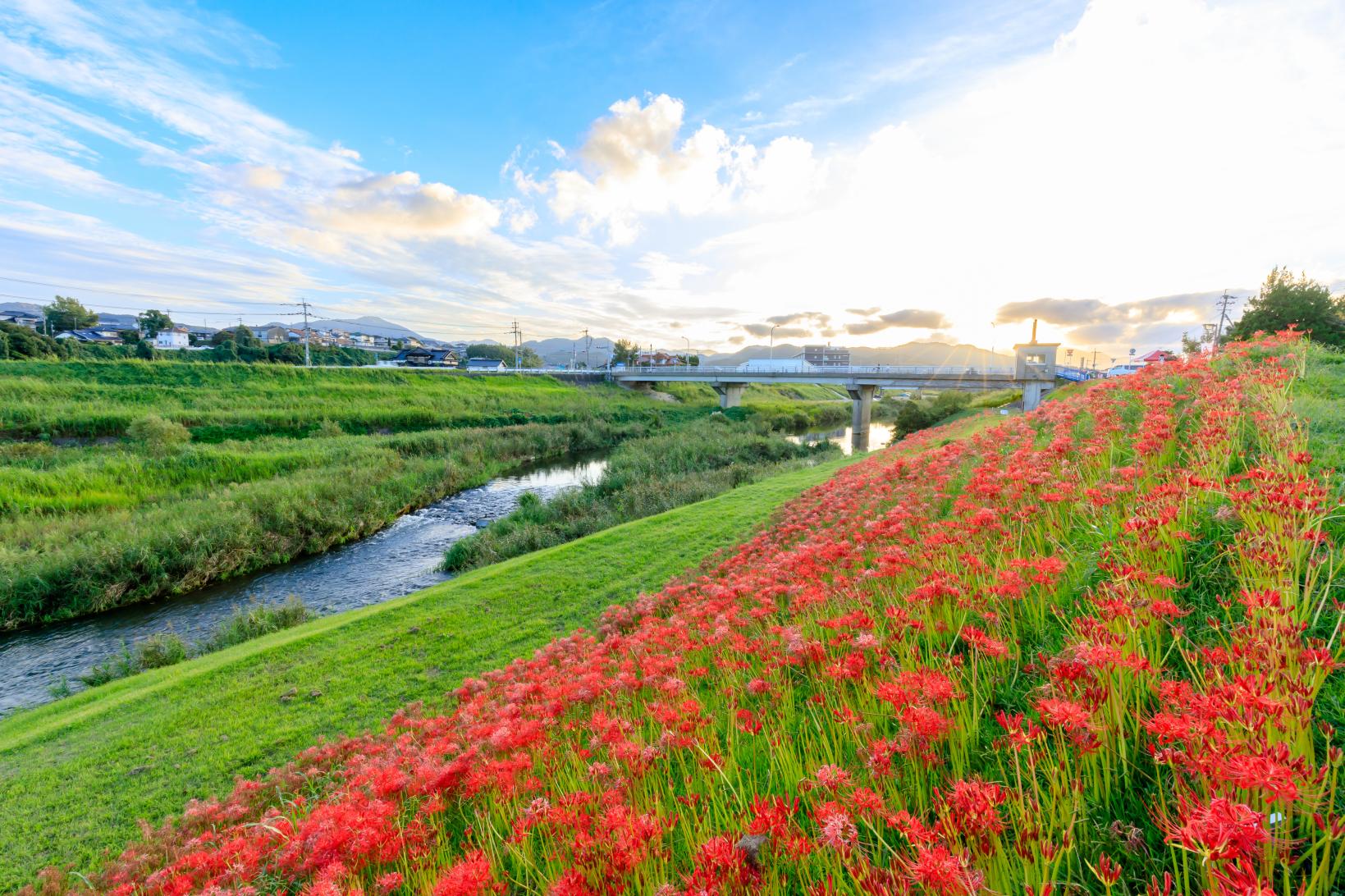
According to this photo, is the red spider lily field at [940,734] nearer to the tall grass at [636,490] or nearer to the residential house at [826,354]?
the tall grass at [636,490]

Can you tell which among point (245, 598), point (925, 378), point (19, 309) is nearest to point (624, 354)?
point (925, 378)

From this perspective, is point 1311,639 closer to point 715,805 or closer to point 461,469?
point 715,805

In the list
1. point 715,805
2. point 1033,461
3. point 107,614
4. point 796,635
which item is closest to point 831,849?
point 715,805

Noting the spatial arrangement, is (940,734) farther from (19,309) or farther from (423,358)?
(19,309)

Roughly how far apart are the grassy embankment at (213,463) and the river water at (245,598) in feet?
2.45

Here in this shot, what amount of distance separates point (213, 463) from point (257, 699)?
23.5 metres

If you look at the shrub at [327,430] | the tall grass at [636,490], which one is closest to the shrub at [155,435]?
the shrub at [327,430]

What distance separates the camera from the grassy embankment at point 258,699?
568cm

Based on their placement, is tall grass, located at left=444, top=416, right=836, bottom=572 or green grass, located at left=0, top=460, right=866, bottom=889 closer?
green grass, located at left=0, top=460, right=866, bottom=889

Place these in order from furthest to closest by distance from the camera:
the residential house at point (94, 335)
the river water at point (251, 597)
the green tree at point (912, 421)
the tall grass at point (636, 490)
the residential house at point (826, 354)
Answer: the residential house at point (826, 354), the residential house at point (94, 335), the green tree at point (912, 421), the tall grass at point (636, 490), the river water at point (251, 597)

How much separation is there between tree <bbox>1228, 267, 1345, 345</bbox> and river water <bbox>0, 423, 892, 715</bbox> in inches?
1630

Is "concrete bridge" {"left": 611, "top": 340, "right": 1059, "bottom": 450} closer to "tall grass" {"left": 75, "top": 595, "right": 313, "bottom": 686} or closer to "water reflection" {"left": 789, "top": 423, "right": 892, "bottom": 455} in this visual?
"water reflection" {"left": 789, "top": 423, "right": 892, "bottom": 455}

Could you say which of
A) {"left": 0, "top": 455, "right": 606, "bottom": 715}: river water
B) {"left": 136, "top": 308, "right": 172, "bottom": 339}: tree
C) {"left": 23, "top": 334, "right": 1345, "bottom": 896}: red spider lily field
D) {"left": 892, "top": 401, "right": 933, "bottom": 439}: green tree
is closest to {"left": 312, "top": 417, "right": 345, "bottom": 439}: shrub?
{"left": 0, "top": 455, "right": 606, "bottom": 715}: river water

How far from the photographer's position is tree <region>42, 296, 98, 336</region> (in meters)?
70.5
